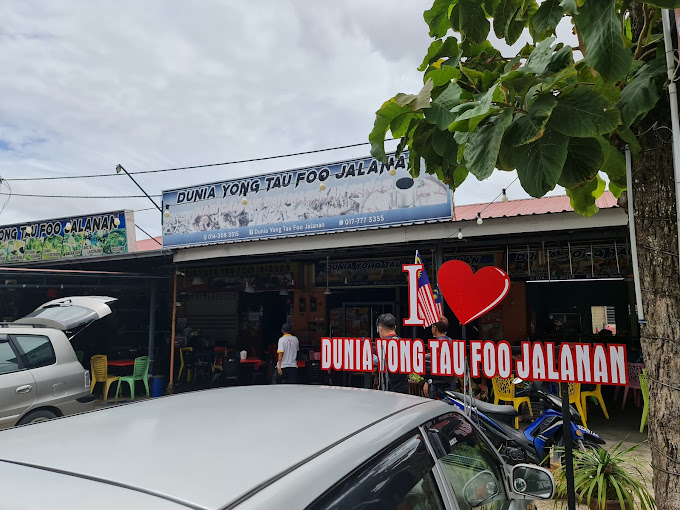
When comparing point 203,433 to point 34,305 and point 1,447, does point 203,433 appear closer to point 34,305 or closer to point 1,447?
point 1,447

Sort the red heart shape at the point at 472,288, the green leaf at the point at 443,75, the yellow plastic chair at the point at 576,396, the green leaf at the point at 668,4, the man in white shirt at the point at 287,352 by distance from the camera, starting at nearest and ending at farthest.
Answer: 1. the green leaf at the point at 668,4
2. the green leaf at the point at 443,75
3. the red heart shape at the point at 472,288
4. the yellow plastic chair at the point at 576,396
5. the man in white shirt at the point at 287,352

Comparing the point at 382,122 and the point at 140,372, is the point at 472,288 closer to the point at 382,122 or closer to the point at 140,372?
the point at 382,122

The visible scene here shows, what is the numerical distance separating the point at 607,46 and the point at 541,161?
1.50ft

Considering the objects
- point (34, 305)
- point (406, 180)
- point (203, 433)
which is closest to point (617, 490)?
point (203, 433)

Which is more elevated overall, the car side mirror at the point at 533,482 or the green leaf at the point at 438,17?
the green leaf at the point at 438,17

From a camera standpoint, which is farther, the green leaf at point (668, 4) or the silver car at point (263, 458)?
the green leaf at point (668, 4)

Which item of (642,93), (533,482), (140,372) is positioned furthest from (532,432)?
(140,372)

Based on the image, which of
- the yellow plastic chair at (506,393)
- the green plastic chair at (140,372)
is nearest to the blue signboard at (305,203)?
the green plastic chair at (140,372)

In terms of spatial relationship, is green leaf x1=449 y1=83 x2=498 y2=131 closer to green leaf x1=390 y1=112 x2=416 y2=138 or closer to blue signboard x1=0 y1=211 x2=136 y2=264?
green leaf x1=390 y1=112 x2=416 y2=138

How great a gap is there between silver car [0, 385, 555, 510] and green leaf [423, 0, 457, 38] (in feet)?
6.68

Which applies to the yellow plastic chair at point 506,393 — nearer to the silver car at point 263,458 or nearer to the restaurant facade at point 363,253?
the restaurant facade at point 363,253

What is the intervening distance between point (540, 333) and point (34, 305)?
49.1 feet

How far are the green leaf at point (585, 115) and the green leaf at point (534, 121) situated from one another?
0.08 m

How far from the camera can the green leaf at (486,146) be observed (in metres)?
1.66
